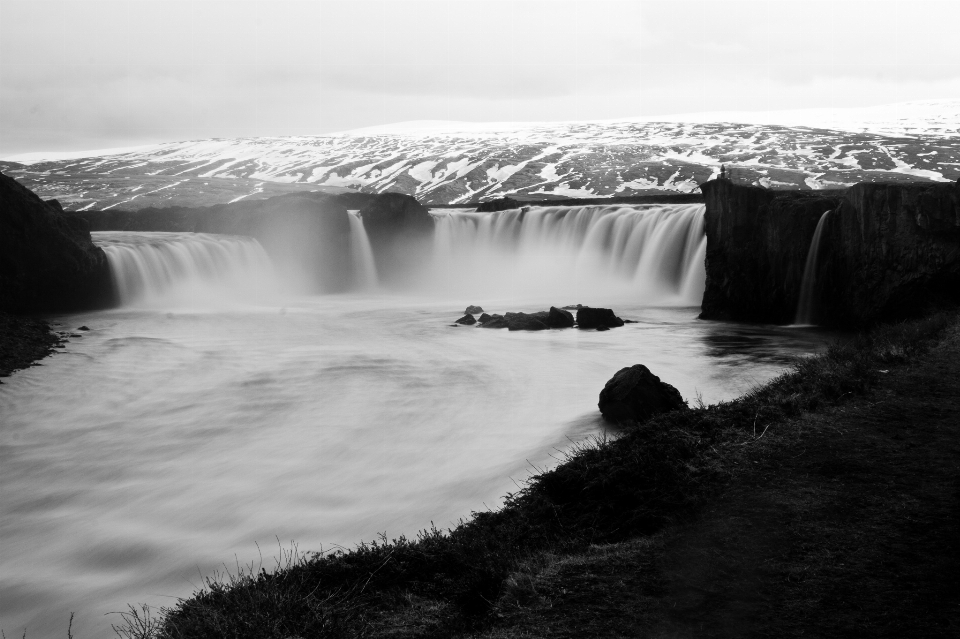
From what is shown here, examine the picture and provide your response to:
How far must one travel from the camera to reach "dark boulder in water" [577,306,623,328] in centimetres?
2503

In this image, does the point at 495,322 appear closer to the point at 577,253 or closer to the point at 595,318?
the point at 595,318

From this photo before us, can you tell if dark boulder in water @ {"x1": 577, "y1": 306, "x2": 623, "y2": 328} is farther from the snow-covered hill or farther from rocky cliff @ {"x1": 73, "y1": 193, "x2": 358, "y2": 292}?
the snow-covered hill

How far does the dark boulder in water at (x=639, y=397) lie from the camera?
11.0 metres

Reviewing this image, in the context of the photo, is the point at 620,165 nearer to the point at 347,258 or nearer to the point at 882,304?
the point at 347,258

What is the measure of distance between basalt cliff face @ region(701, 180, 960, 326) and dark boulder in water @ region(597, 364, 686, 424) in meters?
11.2

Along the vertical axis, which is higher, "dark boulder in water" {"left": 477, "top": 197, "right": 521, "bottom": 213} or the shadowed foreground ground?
"dark boulder in water" {"left": 477, "top": 197, "right": 521, "bottom": 213}

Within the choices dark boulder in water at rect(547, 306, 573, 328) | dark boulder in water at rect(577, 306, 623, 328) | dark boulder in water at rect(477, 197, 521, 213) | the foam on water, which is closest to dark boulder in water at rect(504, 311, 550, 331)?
dark boulder in water at rect(547, 306, 573, 328)

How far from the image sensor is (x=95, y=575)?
7.95m

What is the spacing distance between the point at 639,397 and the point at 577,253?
31.1 meters

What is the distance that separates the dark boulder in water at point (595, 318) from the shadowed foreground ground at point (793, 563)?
17.7 metres

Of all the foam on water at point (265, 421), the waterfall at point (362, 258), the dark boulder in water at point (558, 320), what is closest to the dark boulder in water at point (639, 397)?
the foam on water at point (265, 421)

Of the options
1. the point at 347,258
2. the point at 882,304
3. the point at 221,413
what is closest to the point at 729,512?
the point at 221,413

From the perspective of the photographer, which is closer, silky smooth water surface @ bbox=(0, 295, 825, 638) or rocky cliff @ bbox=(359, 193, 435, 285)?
silky smooth water surface @ bbox=(0, 295, 825, 638)

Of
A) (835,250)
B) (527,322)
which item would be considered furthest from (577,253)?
(835,250)
